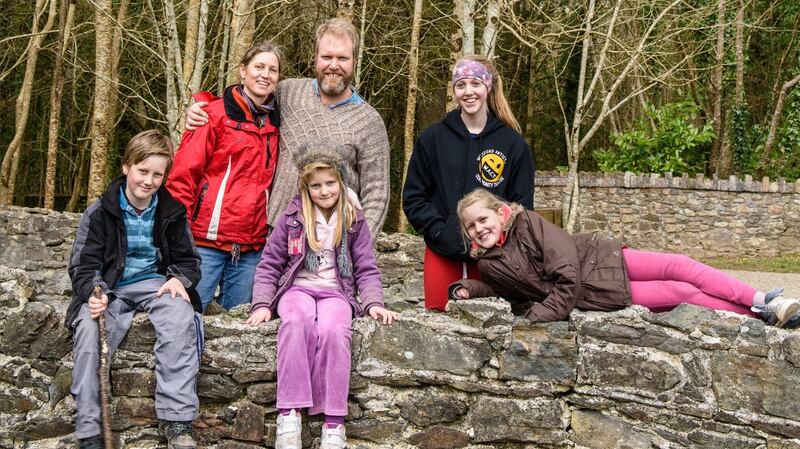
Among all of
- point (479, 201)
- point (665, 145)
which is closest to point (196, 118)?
point (479, 201)

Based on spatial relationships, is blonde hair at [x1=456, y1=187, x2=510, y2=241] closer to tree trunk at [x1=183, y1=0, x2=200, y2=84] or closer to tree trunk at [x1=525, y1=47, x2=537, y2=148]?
tree trunk at [x1=183, y1=0, x2=200, y2=84]

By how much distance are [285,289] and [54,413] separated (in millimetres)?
1215

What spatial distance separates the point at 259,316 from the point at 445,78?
585 inches

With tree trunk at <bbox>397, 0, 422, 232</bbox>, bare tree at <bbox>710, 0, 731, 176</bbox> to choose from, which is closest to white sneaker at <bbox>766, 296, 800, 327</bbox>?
tree trunk at <bbox>397, 0, 422, 232</bbox>

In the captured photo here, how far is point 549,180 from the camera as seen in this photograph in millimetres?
15906

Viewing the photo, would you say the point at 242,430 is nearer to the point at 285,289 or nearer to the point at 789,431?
the point at 285,289

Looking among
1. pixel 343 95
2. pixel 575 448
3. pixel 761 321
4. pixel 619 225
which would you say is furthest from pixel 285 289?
pixel 619 225

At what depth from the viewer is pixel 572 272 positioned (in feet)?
12.5

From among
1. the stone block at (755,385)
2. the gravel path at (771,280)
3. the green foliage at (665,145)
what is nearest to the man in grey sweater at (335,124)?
the stone block at (755,385)

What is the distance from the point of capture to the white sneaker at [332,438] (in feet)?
11.8

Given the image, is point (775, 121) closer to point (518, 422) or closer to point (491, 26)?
point (491, 26)

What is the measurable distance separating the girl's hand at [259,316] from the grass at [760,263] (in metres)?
11.0

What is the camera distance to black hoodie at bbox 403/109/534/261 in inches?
167

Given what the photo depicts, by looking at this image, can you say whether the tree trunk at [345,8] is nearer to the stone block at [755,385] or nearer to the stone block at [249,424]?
the stone block at [249,424]
